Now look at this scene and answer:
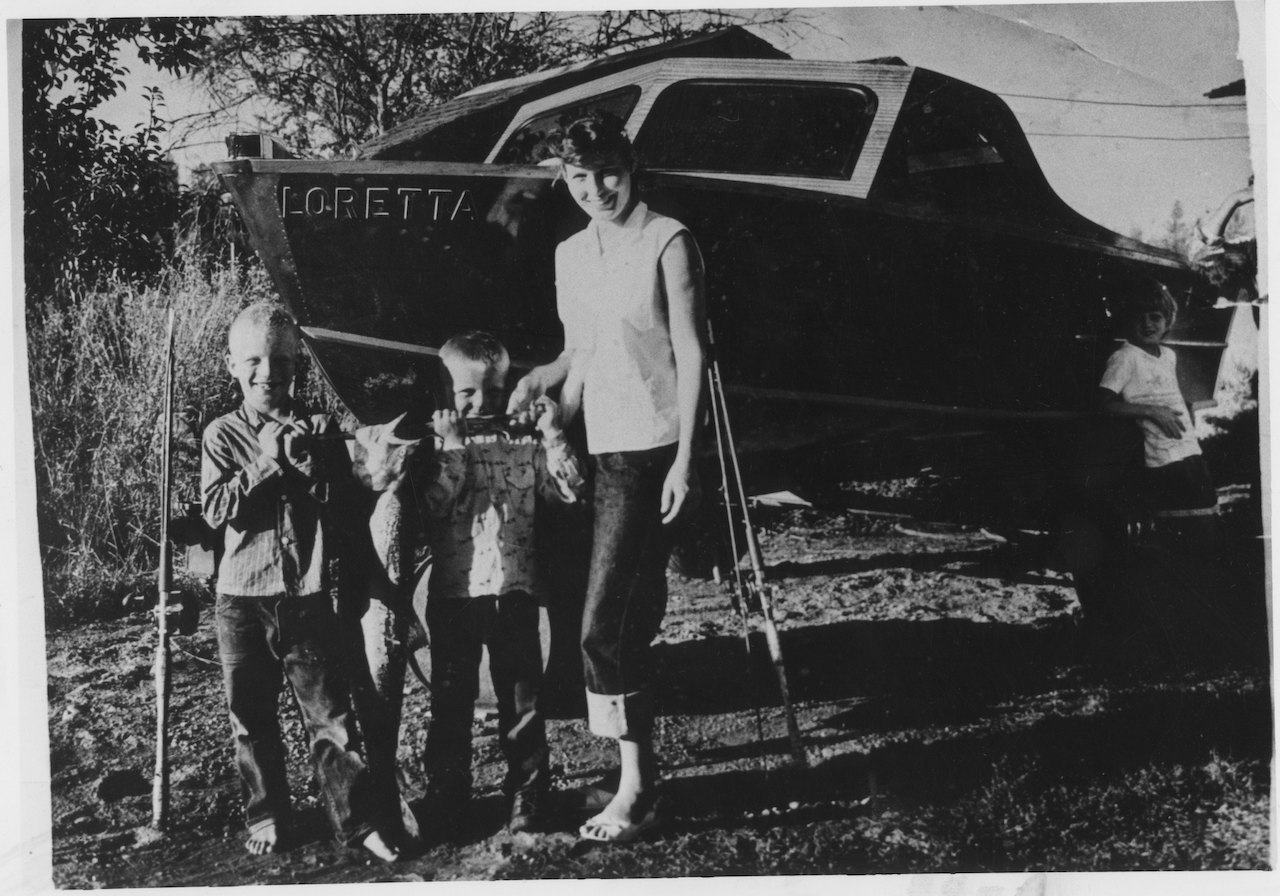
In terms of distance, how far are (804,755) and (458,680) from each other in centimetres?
121

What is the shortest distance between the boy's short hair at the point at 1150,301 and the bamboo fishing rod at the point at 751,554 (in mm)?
1482

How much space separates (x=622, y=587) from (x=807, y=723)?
800mm

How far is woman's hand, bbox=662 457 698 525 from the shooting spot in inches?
146

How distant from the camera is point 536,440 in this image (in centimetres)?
375

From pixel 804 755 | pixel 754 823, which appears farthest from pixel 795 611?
pixel 754 823

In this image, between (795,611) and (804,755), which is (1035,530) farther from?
(804,755)

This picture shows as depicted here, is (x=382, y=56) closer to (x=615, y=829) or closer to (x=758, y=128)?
(x=758, y=128)

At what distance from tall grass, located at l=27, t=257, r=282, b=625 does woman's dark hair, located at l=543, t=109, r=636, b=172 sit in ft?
4.50

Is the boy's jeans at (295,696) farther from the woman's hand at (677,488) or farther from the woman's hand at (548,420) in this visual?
the woman's hand at (677,488)

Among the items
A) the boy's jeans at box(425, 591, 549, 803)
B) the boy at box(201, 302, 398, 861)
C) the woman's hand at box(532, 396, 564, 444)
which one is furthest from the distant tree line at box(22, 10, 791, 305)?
Answer: the boy's jeans at box(425, 591, 549, 803)

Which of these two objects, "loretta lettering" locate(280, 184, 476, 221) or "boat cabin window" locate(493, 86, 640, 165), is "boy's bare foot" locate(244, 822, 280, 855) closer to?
"loretta lettering" locate(280, 184, 476, 221)

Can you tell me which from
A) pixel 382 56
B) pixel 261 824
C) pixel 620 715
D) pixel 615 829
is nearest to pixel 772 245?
pixel 382 56

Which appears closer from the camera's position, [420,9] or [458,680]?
[458,680]

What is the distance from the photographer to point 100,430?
3.91 metres
